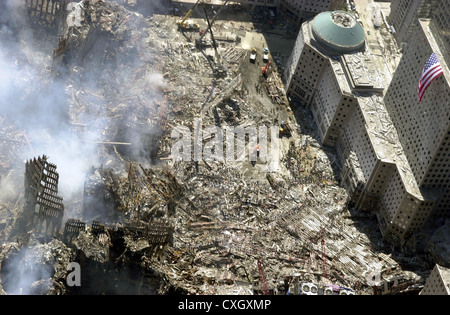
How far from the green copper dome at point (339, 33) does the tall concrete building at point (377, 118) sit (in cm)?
24

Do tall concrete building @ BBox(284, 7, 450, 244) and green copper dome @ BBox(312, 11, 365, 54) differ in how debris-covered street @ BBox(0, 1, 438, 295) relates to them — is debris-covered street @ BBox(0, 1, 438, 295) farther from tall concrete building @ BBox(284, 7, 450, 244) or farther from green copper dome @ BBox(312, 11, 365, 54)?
green copper dome @ BBox(312, 11, 365, 54)

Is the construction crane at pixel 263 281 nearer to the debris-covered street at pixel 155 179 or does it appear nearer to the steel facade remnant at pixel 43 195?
the debris-covered street at pixel 155 179

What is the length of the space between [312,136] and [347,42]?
24.3m

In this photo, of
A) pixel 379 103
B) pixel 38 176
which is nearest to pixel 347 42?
pixel 379 103

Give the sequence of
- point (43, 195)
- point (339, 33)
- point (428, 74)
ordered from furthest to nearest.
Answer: point (339, 33) < point (428, 74) < point (43, 195)

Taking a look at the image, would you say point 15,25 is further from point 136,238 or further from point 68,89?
point 136,238

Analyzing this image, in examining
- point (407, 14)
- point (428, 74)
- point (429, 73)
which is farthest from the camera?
point (407, 14)

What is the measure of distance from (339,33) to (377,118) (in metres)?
23.1

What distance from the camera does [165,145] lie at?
144875 millimetres

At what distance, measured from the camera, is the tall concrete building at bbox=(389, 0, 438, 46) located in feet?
522

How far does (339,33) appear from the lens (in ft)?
488

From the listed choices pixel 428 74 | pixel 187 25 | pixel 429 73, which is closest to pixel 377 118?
pixel 428 74

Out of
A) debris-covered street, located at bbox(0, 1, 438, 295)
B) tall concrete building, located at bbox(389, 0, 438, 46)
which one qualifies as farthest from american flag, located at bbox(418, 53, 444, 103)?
tall concrete building, located at bbox(389, 0, 438, 46)

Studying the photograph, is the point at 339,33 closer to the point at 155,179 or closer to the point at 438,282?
the point at 155,179
